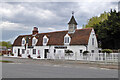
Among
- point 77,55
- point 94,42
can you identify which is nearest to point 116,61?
point 77,55

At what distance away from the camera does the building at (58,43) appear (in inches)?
1225

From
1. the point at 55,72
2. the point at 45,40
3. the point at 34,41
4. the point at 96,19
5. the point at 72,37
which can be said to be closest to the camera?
the point at 55,72

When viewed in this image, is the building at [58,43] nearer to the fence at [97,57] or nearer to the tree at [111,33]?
the fence at [97,57]

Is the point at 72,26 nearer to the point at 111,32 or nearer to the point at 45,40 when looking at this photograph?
Result: the point at 45,40

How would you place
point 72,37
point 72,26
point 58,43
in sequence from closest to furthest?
1. point 72,37
2. point 58,43
3. point 72,26

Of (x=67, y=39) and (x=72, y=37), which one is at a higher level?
(x=72, y=37)

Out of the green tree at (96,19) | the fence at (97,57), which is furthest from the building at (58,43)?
the green tree at (96,19)

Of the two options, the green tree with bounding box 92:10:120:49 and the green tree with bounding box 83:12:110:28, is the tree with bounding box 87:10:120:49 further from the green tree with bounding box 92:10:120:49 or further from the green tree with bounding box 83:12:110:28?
the green tree with bounding box 83:12:110:28

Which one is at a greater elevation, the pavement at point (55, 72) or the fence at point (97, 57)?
the fence at point (97, 57)

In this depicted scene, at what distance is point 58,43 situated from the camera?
113 ft

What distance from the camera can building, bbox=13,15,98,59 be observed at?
31.1 m

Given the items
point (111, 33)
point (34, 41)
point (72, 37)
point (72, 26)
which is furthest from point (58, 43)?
point (111, 33)

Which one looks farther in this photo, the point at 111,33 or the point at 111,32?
the point at 111,32

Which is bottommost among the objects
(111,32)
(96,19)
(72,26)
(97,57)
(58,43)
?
(97,57)
